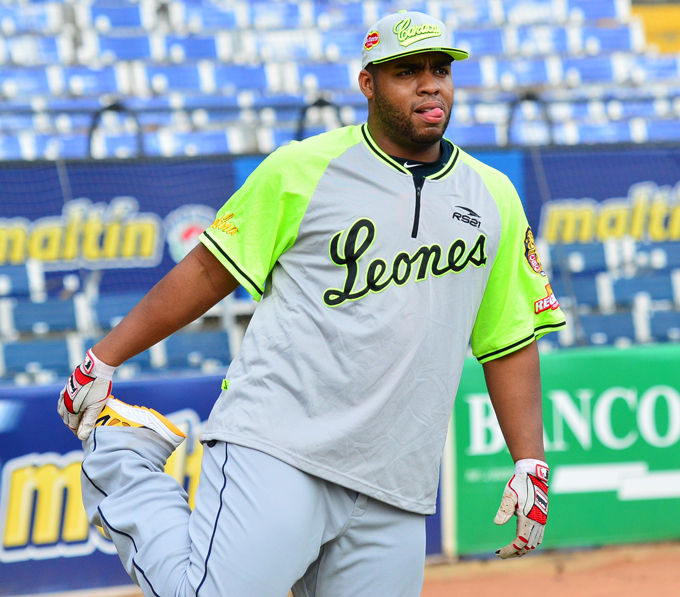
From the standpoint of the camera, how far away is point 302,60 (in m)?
9.29

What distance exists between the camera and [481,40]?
10023 millimetres

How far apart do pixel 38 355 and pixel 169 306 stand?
3751 mm

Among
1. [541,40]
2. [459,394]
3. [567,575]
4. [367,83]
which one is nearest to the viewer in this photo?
[367,83]

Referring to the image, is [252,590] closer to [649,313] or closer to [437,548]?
[437,548]

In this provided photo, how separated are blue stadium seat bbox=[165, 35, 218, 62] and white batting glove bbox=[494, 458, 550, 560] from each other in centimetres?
804

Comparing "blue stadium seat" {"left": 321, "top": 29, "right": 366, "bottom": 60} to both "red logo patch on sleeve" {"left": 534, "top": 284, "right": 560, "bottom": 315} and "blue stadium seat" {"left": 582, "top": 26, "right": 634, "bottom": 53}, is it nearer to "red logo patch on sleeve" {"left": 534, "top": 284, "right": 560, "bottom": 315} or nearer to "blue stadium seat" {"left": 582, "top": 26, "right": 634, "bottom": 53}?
"blue stadium seat" {"left": 582, "top": 26, "right": 634, "bottom": 53}

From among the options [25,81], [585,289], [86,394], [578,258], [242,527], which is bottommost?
[585,289]

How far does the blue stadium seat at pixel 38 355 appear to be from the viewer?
5.27 meters

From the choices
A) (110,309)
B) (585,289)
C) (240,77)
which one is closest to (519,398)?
(110,309)

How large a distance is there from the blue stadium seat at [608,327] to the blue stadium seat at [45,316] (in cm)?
385

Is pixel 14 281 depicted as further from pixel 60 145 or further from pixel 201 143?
pixel 201 143

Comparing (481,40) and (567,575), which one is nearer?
(567,575)

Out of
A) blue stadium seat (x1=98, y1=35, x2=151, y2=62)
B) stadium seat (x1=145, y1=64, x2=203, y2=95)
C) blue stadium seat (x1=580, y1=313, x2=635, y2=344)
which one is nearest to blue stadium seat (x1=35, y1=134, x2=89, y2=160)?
stadium seat (x1=145, y1=64, x2=203, y2=95)

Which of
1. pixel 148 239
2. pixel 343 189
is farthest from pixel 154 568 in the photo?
pixel 148 239
